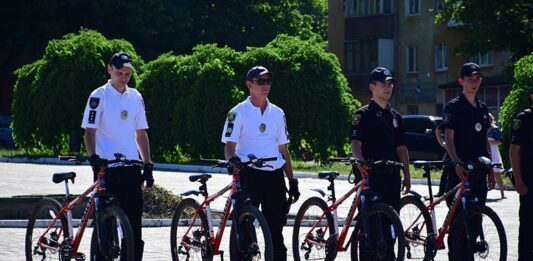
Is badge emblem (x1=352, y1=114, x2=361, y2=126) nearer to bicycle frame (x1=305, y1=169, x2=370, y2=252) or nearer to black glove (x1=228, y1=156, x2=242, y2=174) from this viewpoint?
bicycle frame (x1=305, y1=169, x2=370, y2=252)

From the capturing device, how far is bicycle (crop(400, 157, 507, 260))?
10.9 m

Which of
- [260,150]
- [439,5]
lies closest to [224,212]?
[260,150]

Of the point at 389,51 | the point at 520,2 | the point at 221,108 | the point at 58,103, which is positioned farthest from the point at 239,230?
the point at 389,51

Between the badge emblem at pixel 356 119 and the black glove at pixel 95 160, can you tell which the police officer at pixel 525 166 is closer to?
the badge emblem at pixel 356 119

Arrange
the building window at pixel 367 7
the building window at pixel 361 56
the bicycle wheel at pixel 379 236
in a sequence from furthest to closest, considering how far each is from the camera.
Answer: the building window at pixel 361 56 → the building window at pixel 367 7 → the bicycle wheel at pixel 379 236

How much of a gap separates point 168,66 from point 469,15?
12.5 meters

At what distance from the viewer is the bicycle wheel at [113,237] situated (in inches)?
376

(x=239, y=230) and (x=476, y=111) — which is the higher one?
(x=476, y=111)

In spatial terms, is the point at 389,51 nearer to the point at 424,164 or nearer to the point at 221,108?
the point at 221,108

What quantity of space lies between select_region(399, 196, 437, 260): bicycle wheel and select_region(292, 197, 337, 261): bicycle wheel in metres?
0.65

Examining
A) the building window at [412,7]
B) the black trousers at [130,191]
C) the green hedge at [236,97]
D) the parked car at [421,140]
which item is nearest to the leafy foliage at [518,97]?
the green hedge at [236,97]

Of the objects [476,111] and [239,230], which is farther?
[476,111]

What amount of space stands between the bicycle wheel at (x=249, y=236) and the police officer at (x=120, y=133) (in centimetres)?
72

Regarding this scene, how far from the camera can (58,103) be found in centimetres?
4069
